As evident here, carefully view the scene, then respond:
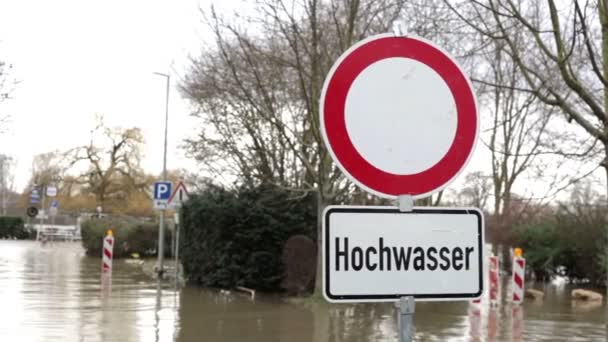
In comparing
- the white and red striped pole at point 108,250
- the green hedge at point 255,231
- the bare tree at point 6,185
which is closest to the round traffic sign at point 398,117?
the green hedge at point 255,231

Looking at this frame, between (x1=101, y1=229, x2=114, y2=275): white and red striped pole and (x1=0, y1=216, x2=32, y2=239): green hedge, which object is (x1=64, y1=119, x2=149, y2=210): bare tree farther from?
(x1=101, y1=229, x2=114, y2=275): white and red striped pole

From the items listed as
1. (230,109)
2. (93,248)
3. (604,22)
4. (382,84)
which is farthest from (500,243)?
(382,84)

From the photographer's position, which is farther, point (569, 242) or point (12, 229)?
point (12, 229)

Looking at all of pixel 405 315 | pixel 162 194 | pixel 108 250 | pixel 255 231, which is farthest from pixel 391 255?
pixel 108 250

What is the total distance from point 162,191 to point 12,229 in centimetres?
4655

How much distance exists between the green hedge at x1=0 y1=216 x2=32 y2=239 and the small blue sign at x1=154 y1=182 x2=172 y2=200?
46.1 m

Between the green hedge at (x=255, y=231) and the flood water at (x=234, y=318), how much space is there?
31.9 inches

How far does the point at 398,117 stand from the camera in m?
3.17

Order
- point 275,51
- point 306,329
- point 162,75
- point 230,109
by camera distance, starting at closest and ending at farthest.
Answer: point 306,329, point 275,51, point 230,109, point 162,75

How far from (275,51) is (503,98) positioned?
17.2 m

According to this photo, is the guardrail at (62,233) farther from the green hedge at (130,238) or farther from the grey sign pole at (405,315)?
the grey sign pole at (405,315)

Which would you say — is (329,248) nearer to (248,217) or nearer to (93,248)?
(248,217)

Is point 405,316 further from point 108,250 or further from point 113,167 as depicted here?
point 113,167

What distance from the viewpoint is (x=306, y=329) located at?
1437 centimetres
